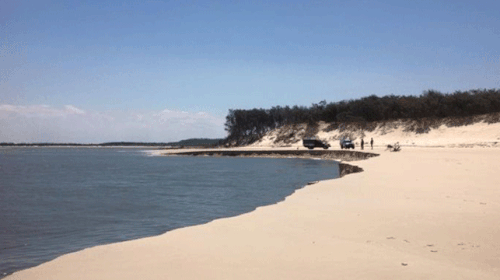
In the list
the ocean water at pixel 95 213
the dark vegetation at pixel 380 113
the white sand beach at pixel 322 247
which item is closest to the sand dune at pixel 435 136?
the dark vegetation at pixel 380 113

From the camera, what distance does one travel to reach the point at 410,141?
82500 mm

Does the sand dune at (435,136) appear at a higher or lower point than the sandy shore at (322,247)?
higher

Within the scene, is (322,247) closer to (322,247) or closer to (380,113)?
(322,247)

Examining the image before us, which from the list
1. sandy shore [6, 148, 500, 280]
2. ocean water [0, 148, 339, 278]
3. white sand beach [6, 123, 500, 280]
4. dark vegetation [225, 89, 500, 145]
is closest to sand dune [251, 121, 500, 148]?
dark vegetation [225, 89, 500, 145]

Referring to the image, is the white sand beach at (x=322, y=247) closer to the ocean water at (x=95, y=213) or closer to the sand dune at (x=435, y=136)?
the ocean water at (x=95, y=213)

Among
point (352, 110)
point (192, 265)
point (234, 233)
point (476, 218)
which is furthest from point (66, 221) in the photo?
point (352, 110)

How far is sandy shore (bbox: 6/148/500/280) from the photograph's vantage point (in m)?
6.54

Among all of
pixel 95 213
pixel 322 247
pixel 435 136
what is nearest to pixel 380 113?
pixel 435 136

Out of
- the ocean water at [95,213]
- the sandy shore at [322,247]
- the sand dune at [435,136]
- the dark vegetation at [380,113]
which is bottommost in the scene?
the ocean water at [95,213]

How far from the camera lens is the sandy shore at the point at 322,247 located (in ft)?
21.5

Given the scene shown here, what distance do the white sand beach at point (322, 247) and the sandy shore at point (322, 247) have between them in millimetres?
15

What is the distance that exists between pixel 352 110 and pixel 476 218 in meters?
98.9

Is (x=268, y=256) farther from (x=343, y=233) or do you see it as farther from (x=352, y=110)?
(x=352, y=110)

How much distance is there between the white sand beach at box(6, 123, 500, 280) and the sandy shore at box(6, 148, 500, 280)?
2 cm
